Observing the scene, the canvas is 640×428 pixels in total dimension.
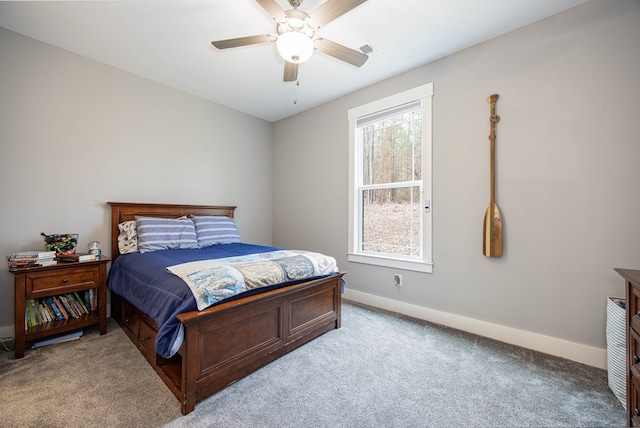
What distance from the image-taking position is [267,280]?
1893mm

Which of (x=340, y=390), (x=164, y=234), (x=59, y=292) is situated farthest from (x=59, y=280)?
(x=340, y=390)

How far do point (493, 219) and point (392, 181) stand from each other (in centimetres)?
114

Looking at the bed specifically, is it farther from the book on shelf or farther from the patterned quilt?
the book on shelf

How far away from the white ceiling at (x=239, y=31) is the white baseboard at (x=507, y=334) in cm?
256

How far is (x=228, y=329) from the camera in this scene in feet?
5.55

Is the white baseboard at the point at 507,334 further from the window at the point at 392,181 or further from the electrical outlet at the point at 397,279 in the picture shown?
the window at the point at 392,181

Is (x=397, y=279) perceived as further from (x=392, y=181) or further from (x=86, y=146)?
(x=86, y=146)

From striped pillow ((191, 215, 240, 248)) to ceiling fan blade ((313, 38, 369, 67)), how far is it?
2.31 meters

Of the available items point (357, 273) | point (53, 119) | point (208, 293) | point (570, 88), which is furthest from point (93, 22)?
point (570, 88)

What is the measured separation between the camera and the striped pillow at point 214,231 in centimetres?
313

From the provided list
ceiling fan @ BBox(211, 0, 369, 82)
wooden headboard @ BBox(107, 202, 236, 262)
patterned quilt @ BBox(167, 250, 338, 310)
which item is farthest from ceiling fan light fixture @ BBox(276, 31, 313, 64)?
wooden headboard @ BBox(107, 202, 236, 262)

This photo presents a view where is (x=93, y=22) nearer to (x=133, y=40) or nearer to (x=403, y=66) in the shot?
(x=133, y=40)

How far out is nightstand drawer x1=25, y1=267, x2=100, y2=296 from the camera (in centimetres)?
207

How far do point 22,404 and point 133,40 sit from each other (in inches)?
111
